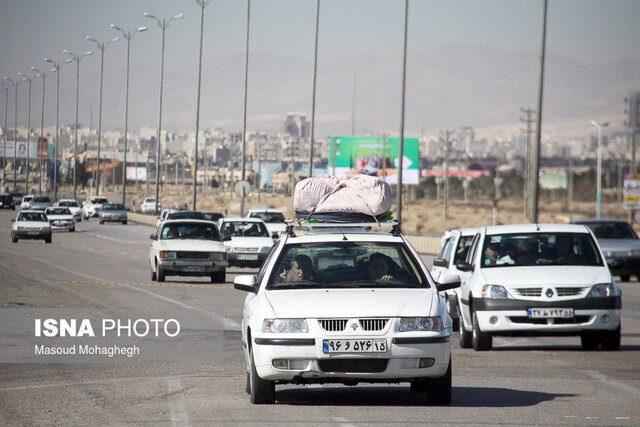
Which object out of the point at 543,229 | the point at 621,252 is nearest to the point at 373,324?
the point at 543,229

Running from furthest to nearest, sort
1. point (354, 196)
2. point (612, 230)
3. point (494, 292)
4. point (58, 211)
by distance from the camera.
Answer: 1. point (58, 211)
2. point (612, 230)
3. point (494, 292)
4. point (354, 196)

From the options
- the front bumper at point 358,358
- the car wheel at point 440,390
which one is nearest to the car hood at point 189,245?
the car wheel at point 440,390

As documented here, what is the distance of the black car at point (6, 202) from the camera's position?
11019 centimetres

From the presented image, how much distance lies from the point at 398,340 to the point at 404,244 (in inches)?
57.0

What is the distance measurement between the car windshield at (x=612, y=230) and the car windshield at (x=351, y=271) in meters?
22.0

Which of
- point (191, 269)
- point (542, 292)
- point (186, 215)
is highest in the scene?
point (542, 292)

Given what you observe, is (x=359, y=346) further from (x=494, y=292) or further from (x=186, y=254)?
(x=186, y=254)

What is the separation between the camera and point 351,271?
10320 mm

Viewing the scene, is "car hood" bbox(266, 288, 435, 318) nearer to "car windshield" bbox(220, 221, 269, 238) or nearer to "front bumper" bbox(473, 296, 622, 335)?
"front bumper" bbox(473, 296, 622, 335)

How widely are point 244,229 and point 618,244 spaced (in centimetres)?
1129

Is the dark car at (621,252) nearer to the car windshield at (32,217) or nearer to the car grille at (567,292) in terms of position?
the car grille at (567,292)

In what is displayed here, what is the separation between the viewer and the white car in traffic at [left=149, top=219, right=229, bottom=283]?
27.5m

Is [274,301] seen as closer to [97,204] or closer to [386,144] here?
[97,204]

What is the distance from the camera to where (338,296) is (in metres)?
9.40
